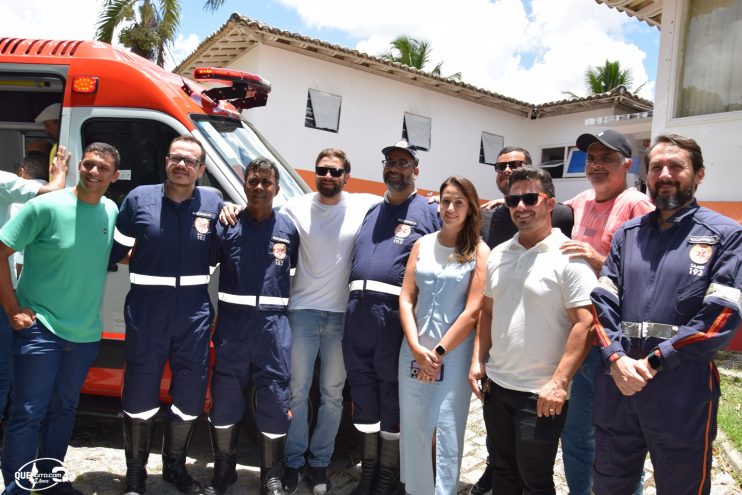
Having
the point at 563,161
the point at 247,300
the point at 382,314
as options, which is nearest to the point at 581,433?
the point at 382,314

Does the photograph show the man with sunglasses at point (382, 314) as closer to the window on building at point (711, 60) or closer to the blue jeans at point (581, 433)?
the blue jeans at point (581, 433)

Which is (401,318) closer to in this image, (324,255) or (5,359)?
(324,255)

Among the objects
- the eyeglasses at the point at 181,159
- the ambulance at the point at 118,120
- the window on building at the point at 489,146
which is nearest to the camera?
the eyeglasses at the point at 181,159

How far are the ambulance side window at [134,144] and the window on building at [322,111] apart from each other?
29.4 feet

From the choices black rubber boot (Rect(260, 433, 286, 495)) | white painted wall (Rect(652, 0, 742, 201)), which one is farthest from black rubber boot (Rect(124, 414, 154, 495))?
white painted wall (Rect(652, 0, 742, 201))

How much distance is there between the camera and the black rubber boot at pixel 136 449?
3.29 metres

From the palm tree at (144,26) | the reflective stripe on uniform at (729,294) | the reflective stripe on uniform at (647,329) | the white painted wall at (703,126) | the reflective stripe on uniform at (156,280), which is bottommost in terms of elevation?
the reflective stripe on uniform at (156,280)

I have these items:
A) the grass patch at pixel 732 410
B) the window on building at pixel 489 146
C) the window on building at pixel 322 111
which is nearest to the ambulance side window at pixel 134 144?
the grass patch at pixel 732 410

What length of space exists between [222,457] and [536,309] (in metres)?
2.06

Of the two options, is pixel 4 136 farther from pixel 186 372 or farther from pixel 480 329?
pixel 480 329

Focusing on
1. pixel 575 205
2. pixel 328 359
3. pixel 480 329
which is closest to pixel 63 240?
pixel 328 359

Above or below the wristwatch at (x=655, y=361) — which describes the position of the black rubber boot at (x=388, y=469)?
below

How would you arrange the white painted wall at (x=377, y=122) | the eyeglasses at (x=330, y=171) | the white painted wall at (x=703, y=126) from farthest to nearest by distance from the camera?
the white painted wall at (x=377, y=122), the white painted wall at (x=703, y=126), the eyeglasses at (x=330, y=171)

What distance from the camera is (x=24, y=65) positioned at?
3.98m
